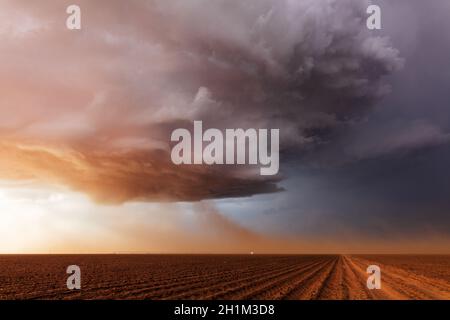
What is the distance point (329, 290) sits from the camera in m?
24.2
